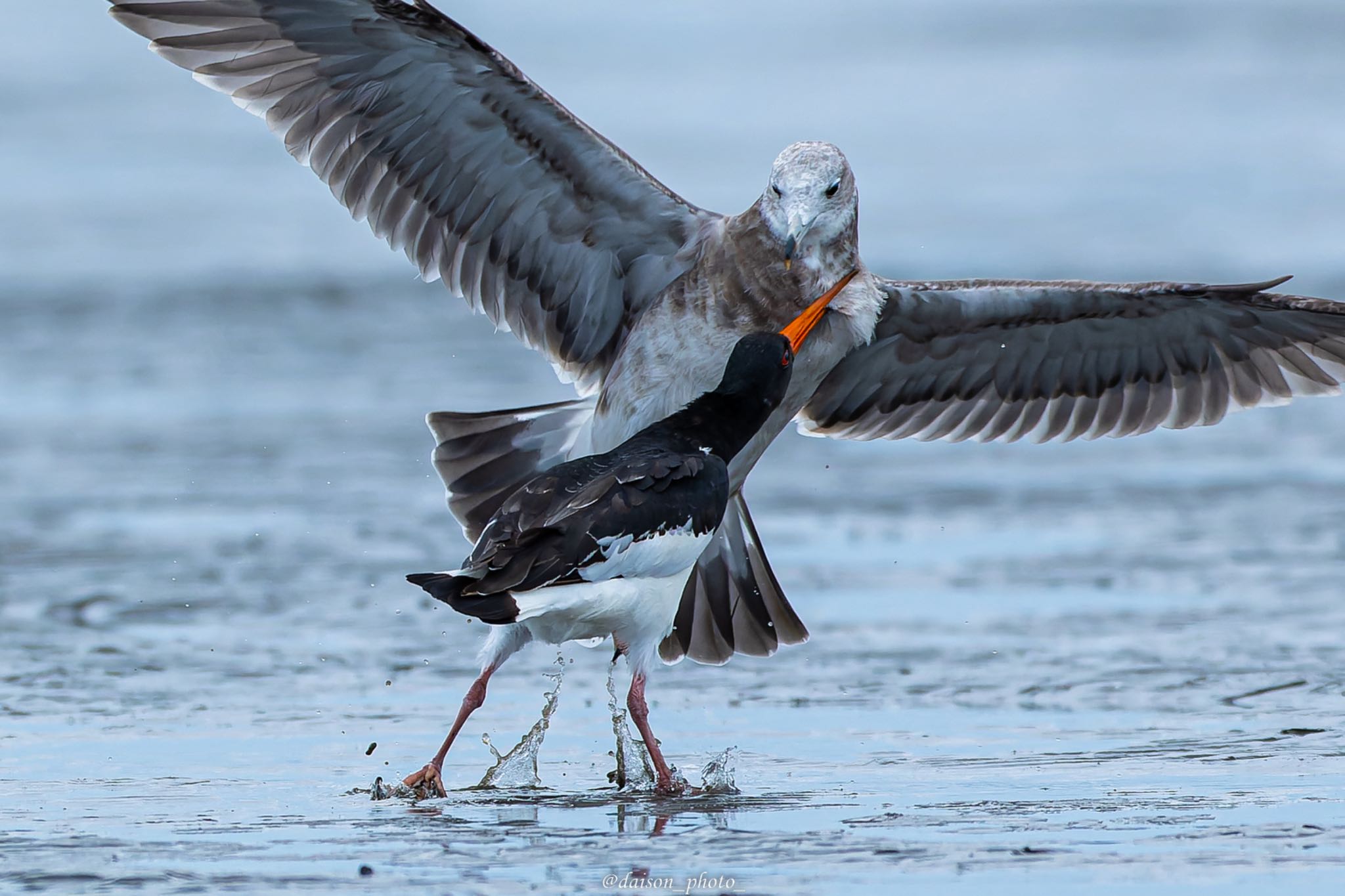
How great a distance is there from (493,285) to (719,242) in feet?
3.33

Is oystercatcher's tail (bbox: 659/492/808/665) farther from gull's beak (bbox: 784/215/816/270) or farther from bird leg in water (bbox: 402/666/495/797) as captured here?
bird leg in water (bbox: 402/666/495/797)

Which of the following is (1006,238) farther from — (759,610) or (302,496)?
(759,610)

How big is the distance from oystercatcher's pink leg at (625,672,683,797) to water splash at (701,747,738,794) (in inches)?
3.5

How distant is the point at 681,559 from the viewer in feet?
21.1

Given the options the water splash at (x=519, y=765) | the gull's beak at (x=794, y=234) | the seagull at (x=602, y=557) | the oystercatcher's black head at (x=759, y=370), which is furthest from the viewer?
the gull's beak at (x=794, y=234)

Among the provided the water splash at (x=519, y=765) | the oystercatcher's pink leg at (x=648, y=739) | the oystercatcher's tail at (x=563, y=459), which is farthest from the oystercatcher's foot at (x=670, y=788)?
the oystercatcher's tail at (x=563, y=459)

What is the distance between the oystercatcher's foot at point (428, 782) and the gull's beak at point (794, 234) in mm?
2181

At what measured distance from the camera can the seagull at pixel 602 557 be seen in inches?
238

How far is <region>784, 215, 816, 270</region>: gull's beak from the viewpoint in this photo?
7.16 m

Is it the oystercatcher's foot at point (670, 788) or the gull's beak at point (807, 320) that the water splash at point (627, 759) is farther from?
the gull's beak at point (807, 320)

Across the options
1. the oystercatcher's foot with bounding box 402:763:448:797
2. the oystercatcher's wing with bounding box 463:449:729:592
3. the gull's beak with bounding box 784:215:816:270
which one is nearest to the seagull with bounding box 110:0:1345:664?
the gull's beak with bounding box 784:215:816:270

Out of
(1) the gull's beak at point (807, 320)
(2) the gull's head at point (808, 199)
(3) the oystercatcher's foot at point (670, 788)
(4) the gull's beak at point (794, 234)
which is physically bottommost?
(3) the oystercatcher's foot at point (670, 788)

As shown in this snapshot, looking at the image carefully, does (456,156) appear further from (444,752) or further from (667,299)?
(444,752)

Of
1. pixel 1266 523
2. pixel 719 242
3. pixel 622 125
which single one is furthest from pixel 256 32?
pixel 622 125
